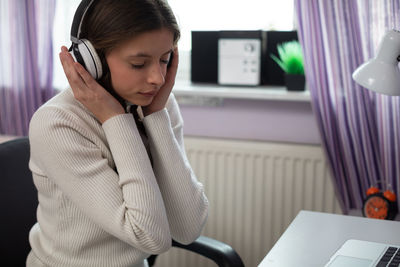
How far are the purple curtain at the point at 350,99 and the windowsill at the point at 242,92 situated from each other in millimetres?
92

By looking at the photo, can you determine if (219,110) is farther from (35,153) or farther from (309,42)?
(35,153)

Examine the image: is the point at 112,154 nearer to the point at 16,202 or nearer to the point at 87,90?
the point at 87,90

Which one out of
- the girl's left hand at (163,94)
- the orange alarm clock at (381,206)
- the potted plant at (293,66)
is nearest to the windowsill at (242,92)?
the potted plant at (293,66)

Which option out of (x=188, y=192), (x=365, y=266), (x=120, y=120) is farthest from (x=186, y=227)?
(x=365, y=266)

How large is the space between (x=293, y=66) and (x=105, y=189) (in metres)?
0.98

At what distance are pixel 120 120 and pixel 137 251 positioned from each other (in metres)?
0.30

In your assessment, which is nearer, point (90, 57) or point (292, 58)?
point (90, 57)

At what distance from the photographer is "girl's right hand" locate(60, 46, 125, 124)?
3.67 ft

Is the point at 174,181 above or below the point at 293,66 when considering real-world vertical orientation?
below

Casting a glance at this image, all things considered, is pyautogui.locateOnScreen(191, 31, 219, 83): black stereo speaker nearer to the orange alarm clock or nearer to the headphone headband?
the orange alarm clock

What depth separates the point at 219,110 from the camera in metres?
2.01

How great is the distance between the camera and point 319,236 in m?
1.21

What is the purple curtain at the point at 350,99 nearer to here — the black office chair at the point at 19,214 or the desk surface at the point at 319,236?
the desk surface at the point at 319,236

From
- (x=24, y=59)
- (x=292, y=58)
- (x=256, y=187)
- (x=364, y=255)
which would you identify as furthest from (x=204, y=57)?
(x=364, y=255)
